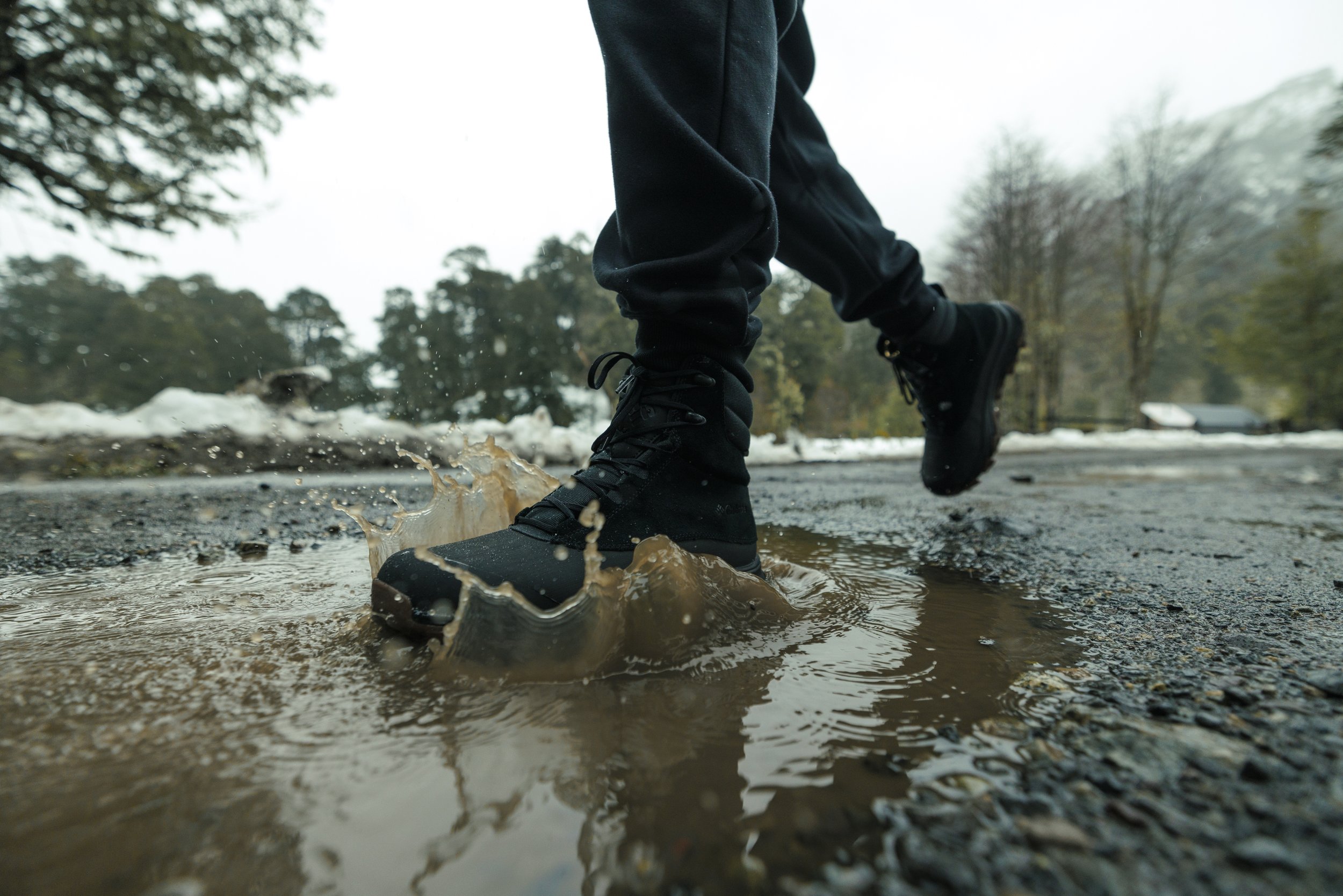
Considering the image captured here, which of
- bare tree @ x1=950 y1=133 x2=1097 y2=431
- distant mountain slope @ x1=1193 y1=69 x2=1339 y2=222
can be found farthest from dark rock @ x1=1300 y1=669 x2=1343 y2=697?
distant mountain slope @ x1=1193 y1=69 x2=1339 y2=222

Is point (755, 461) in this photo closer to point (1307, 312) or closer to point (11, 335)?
point (11, 335)

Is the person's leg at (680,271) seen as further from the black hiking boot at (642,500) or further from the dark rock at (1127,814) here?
the dark rock at (1127,814)

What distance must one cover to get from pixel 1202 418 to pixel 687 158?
36074 mm

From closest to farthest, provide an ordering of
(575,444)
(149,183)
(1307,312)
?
(149,183) → (575,444) → (1307,312)

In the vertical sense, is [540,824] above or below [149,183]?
below

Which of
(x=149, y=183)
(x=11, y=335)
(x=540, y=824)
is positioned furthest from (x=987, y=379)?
(x=11, y=335)

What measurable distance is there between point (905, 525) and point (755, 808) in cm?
171

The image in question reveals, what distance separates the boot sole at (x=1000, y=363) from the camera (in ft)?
6.34

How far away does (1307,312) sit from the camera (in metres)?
19.1

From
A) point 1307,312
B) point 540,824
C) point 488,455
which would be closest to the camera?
point 540,824

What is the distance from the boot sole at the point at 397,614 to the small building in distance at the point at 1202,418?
30088mm

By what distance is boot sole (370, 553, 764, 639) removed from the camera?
0.80 metres

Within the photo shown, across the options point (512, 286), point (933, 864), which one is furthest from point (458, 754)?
point (512, 286)

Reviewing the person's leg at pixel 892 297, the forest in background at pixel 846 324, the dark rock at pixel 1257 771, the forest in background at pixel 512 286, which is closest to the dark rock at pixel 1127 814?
the dark rock at pixel 1257 771
